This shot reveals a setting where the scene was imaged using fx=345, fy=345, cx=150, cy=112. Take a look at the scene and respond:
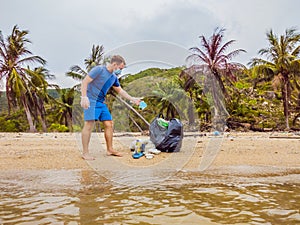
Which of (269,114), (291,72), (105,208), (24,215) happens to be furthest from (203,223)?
(269,114)

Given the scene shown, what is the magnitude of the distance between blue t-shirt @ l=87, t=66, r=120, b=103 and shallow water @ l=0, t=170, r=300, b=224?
4.81 feet

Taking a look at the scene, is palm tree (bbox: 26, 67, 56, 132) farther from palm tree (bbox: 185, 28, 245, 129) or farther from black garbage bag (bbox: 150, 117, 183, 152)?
black garbage bag (bbox: 150, 117, 183, 152)

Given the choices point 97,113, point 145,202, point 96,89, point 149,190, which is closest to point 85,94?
point 96,89

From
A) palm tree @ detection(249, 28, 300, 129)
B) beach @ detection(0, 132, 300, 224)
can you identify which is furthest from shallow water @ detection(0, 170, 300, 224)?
palm tree @ detection(249, 28, 300, 129)

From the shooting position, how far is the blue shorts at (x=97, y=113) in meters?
4.51

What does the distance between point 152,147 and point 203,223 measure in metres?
3.59

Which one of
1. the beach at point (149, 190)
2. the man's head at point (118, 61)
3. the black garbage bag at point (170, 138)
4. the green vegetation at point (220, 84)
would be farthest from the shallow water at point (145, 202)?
the green vegetation at point (220, 84)

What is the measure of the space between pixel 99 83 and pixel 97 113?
40 cm

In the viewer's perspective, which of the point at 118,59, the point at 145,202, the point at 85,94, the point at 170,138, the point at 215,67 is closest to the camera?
the point at 145,202

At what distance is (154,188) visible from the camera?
2.92 meters

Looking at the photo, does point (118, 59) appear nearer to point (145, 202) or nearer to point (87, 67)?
point (145, 202)

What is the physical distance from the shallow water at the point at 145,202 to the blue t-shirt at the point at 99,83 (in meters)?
1.47

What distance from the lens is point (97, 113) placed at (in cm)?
461

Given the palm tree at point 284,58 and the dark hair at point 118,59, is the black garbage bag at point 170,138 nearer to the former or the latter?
the dark hair at point 118,59
